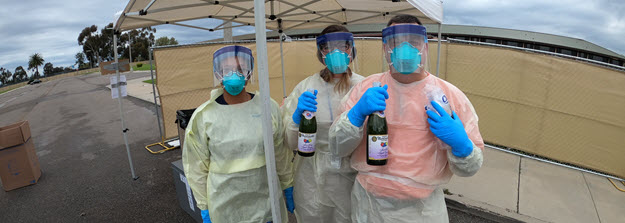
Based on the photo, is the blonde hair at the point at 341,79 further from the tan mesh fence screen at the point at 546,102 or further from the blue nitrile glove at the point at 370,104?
the tan mesh fence screen at the point at 546,102

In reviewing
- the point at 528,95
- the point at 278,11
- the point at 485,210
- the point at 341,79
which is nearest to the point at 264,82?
the point at 341,79

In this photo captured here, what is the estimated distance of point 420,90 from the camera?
1.54 m

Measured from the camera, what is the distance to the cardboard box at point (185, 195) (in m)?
3.36

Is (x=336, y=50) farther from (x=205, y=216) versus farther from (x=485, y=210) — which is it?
(x=485, y=210)

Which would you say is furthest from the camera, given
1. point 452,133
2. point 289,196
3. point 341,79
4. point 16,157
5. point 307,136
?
point 16,157

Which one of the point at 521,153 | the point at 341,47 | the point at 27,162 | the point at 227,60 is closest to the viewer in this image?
the point at 227,60

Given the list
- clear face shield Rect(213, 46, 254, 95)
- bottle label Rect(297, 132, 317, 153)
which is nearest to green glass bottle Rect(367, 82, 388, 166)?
bottle label Rect(297, 132, 317, 153)

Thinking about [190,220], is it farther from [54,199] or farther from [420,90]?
[420,90]

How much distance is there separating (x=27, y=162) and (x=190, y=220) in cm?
350

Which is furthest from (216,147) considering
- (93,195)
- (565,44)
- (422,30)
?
(565,44)

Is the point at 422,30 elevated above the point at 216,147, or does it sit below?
above

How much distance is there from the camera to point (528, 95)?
5207 mm

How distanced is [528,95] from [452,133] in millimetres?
5009

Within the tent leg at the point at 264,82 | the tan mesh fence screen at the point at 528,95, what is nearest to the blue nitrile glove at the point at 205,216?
the tent leg at the point at 264,82
